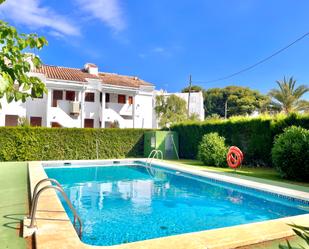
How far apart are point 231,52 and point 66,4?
23.7 metres

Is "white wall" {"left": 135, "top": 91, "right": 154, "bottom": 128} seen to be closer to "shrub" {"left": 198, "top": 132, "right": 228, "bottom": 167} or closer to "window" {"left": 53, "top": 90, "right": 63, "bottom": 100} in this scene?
"window" {"left": 53, "top": 90, "right": 63, "bottom": 100}

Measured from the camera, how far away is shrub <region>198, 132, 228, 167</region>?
58.7 feet

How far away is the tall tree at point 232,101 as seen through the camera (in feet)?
230

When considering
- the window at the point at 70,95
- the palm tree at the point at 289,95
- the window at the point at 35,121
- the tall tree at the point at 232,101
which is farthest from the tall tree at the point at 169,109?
the tall tree at the point at 232,101

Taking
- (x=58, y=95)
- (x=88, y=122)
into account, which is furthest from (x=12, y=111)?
(x=88, y=122)

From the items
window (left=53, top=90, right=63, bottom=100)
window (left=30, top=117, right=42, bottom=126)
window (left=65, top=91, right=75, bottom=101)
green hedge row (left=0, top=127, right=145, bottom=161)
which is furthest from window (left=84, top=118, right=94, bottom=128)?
green hedge row (left=0, top=127, right=145, bottom=161)

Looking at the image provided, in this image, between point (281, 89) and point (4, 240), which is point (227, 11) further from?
point (4, 240)

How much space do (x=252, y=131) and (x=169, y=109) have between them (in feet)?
79.9

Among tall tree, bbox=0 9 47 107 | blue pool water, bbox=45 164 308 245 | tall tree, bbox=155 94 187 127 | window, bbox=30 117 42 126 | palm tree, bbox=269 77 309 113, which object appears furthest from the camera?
tall tree, bbox=155 94 187 127

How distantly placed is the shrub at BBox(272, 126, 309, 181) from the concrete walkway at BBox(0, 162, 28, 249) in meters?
10.7

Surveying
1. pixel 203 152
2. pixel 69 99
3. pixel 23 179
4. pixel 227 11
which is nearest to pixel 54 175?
pixel 23 179

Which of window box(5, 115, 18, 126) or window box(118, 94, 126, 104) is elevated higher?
window box(118, 94, 126, 104)

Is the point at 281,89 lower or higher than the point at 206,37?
lower

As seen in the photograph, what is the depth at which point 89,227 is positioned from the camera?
7.09m
